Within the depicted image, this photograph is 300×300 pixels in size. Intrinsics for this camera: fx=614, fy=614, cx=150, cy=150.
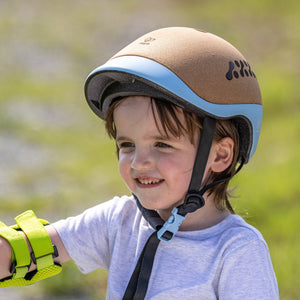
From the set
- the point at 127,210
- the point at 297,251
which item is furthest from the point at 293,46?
the point at 127,210

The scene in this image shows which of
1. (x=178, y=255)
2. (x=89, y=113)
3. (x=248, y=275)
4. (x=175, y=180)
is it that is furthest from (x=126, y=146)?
(x=89, y=113)

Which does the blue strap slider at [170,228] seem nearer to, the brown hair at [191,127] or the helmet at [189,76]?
the brown hair at [191,127]

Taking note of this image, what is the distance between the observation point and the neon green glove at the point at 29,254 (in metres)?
2.66

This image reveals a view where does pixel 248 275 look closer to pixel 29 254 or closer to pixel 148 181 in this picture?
pixel 148 181

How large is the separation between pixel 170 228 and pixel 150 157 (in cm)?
31

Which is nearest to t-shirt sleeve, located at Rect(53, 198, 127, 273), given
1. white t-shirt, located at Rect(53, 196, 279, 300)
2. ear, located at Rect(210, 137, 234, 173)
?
white t-shirt, located at Rect(53, 196, 279, 300)

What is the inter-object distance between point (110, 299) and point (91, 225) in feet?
1.13

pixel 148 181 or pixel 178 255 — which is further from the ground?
pixel 148 181

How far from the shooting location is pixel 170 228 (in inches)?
101

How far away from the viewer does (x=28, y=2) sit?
672 inches

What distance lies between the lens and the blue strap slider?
2.55 meters

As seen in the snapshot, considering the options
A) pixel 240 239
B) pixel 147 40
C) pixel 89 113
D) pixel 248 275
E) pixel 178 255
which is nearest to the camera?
pixel 248 275

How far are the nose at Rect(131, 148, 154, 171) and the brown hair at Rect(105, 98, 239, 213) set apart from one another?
12 cm

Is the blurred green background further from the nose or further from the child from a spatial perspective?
the nose
